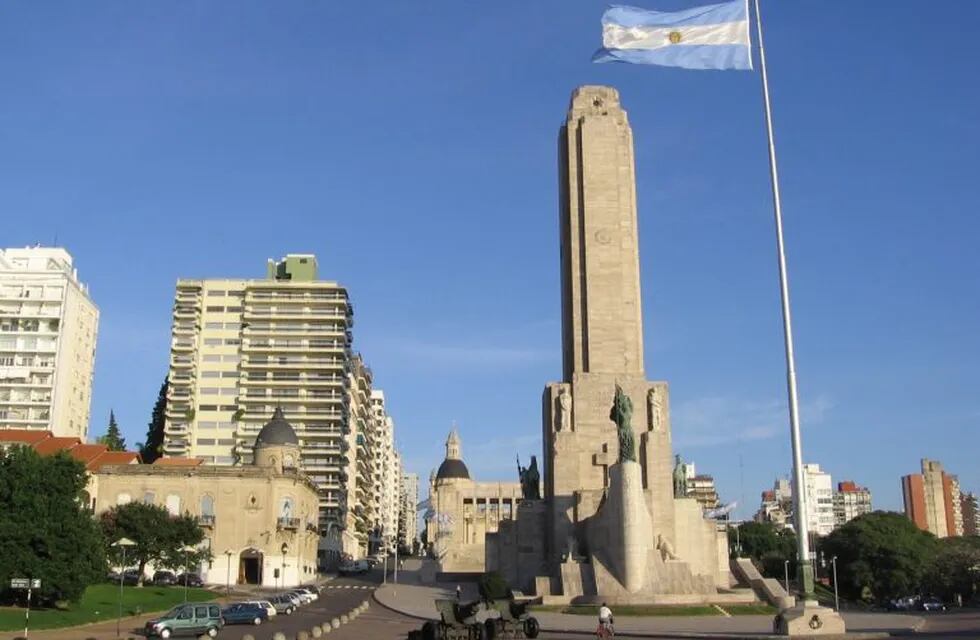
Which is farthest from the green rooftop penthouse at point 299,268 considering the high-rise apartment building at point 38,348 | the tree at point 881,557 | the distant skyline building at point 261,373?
the tree at point 881,557

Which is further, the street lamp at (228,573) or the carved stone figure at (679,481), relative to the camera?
the street lamp at (228,573)

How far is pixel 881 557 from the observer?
9050cm

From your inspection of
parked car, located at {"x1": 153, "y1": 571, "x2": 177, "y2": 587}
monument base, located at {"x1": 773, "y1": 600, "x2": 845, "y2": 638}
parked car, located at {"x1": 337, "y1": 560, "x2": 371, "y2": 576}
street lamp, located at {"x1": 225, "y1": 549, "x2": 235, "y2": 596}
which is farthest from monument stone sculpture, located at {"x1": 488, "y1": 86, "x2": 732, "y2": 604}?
parked car, located at {"x1": 337, "y1": 560, "x2": 371, "y2": 576}

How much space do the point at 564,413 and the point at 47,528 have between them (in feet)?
98.0

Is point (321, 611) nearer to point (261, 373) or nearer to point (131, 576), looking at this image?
point (131, 576)

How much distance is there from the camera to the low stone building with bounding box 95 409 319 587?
74.6m

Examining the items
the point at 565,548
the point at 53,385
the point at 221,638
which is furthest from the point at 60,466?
the point at 53,385

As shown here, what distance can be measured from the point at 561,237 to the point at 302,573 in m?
35.1

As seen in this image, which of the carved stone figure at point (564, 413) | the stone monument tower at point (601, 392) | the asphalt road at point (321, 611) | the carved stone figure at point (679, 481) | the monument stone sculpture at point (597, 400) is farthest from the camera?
the carved stone figure at point (679, 481)

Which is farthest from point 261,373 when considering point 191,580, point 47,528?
point 47,528

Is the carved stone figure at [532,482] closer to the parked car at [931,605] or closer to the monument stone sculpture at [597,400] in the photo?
the monument stone sculpture at [597,400]

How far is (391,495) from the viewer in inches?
7840

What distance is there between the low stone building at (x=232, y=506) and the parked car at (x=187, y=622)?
36261 mm

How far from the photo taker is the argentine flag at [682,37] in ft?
96.3
